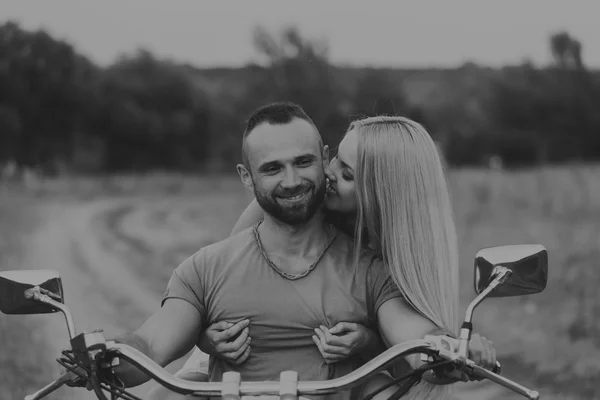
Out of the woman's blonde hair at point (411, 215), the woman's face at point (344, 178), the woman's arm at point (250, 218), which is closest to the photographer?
the woman's blonde hair at point (411, 215)

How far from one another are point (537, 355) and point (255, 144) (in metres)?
5.60

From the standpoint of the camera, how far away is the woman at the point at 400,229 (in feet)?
9.72

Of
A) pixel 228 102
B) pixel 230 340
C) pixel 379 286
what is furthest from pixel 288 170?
pixel 228 102

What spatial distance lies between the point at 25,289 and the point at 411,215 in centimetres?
121

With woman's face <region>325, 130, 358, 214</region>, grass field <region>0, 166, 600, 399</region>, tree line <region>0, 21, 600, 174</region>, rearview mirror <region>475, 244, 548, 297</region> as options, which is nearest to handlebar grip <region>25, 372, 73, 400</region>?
Answer: woman's face <region>325, 130, 358, 214</region>

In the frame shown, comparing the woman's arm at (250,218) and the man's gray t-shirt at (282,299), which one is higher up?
the woman's arm at (250,218)

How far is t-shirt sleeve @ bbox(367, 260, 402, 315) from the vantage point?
306cm

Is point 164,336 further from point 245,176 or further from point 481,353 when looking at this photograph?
point 481,353

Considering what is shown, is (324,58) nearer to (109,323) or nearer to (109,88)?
(109,88)

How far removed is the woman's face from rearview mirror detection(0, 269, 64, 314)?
1.03 m

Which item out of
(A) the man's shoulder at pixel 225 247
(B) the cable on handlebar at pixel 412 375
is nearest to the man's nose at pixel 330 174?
(A) the man's shoulder at pixel 225 247

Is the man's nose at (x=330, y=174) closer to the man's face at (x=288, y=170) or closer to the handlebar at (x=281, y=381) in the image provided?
the man's face at (x=288, y=170)

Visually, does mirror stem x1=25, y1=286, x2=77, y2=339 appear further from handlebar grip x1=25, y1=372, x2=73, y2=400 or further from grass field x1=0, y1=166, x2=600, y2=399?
grass field x1=0, y1=166, x2=600, y2=399

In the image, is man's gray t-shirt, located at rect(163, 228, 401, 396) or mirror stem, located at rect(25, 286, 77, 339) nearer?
mirror stem, located at rect(25, 286, 77, 339)
